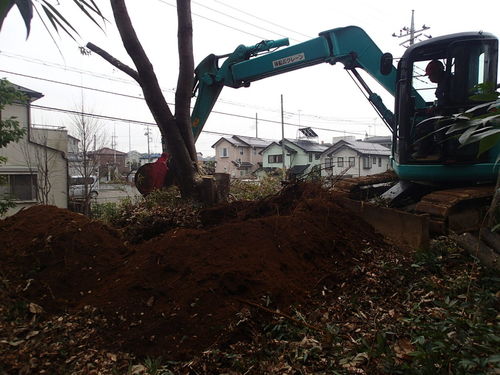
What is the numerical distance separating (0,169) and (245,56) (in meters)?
10.6

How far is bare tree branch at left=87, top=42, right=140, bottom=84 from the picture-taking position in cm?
577

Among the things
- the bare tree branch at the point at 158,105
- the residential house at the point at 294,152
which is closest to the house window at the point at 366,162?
the residential house at the point at 294,152

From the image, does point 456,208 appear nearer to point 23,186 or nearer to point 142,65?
point 142,65

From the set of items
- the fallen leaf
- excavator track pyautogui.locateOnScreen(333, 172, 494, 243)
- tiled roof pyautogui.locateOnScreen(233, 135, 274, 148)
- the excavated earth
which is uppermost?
tiled roof pyautogui.locateOnScreen(233, 135, 274, 148)

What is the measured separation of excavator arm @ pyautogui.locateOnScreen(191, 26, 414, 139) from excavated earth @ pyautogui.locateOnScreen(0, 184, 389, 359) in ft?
8.05

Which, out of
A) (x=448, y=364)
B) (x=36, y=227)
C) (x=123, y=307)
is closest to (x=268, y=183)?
(x=36, y=227)

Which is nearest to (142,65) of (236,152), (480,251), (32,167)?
(480,251)

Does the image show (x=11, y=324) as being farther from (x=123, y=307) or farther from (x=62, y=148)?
(x=62, y=148)

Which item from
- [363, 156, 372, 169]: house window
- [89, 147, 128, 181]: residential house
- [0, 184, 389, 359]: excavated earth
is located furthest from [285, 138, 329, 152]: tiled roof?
[0, 184, 389, 359]: excavated earth

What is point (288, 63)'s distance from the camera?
19.9 ft

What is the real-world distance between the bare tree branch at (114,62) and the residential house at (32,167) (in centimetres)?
829

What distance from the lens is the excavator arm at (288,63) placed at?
563cm

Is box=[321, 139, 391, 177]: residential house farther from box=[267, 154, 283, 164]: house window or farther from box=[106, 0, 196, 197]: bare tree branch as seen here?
box=[106, 0, 196, 197]: bare tree branch

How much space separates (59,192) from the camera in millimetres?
14141
